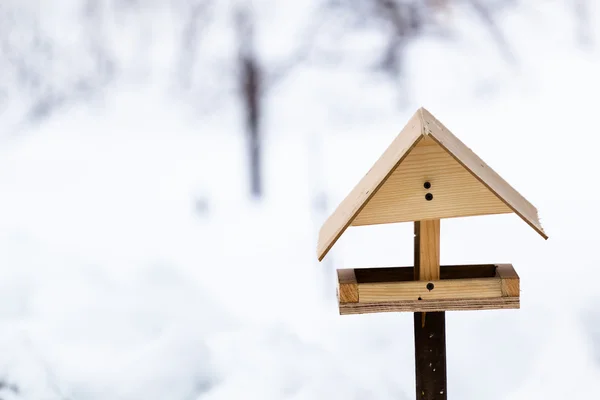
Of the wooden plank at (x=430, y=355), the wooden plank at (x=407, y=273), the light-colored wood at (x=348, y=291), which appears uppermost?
the wooden plank at (x=407, y=273)

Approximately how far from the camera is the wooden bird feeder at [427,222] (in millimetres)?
1569

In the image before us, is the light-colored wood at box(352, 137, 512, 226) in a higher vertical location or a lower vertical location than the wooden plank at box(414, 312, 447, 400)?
higher

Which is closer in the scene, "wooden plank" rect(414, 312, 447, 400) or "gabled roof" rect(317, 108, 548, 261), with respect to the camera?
"gabled roof" rect(317, 108, 548, 261)

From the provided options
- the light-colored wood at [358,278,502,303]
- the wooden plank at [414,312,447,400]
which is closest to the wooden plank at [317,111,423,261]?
the light-colored wood at [358,278,502,303]

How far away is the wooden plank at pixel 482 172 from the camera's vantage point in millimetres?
1559

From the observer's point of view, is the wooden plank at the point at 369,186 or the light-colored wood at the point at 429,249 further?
the light-colored wood at the point at 429,249

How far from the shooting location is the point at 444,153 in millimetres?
1571

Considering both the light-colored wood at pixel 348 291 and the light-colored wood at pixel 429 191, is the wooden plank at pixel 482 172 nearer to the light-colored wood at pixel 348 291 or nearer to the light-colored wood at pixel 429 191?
the light-colored wood at pixel 429 191

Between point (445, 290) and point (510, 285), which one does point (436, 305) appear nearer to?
point (445, 290)

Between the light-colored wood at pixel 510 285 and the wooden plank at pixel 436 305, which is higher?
the light-colored wood at pixel 510 285

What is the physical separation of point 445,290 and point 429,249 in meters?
0.08

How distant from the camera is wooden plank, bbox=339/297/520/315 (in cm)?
163

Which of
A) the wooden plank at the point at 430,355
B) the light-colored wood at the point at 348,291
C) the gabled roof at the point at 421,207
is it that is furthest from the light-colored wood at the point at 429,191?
the wooden plank at the point at 430,355

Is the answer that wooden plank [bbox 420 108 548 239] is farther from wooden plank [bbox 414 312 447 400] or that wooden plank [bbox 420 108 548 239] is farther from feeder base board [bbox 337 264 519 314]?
wooden plank [bbox 414 312 447 400]
